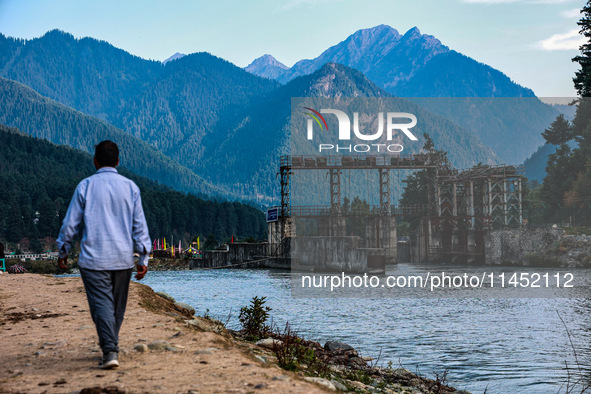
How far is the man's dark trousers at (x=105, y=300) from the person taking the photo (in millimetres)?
7887

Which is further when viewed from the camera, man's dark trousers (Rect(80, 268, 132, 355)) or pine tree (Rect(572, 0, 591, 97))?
pine tree (Rect(572, 0, 591, 97))

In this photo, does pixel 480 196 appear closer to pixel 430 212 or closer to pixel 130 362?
pixel 430 212

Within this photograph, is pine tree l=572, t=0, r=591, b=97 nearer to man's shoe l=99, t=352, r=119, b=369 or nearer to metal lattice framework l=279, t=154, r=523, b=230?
metal lattice framework l=279, t=154, r=523, b=230

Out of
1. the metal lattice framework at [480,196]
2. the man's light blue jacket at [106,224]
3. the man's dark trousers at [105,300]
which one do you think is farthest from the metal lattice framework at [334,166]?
the man's dark trousers at [105,300]

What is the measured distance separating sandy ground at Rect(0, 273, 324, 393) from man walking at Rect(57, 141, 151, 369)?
0.55 meters

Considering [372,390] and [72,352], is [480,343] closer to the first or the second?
[372,390]

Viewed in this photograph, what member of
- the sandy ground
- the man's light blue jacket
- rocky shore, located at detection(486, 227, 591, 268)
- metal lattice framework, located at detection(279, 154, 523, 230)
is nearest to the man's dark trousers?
the man's light blue jacket

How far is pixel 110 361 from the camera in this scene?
775 cm

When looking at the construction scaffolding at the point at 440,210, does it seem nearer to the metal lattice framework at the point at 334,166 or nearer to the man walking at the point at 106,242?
the metal lattice framework at the point at 334,166

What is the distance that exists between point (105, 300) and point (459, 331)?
19725mm

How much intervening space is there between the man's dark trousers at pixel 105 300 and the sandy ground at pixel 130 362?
352 millimetres

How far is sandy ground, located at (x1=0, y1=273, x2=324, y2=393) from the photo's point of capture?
7078mm

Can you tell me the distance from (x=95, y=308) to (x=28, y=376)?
1.02 metres

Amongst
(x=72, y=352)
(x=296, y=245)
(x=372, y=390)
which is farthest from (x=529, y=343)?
(x=296, y=245)
